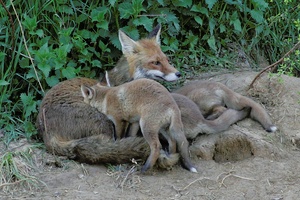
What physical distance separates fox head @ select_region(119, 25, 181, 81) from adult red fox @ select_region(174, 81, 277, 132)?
0.44 m

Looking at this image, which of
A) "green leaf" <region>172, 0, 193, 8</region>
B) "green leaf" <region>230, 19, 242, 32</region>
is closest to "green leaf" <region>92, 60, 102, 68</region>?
"green leaf" <region>172, 0, 193, 8</region>

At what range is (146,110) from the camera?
19.9 ft

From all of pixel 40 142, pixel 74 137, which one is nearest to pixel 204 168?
pixel 74 137

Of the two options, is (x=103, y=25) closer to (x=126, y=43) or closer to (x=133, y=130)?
(x=126, y=43)

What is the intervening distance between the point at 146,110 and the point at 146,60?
4.41 ft

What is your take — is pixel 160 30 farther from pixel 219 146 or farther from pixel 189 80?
pixel 219 146

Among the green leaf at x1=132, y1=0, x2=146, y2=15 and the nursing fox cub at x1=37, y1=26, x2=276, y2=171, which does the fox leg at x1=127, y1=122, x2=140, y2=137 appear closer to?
the nursing fox cub at x1=37, y1=26, x2=276, y2=171

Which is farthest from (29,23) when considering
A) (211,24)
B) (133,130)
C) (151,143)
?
(211,24)

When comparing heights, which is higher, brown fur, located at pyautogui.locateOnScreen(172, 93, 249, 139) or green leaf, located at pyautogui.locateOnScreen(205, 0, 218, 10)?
green leaf, located at pyautogui.locateOnScreen(205, 0, 218, 10)

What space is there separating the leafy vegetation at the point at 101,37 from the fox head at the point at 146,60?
0.85 ft

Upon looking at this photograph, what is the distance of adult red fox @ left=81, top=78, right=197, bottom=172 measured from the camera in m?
5.94

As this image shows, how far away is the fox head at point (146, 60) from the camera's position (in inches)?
282

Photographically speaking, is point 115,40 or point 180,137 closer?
point 180,137

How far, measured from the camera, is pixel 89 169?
6.10 meters
